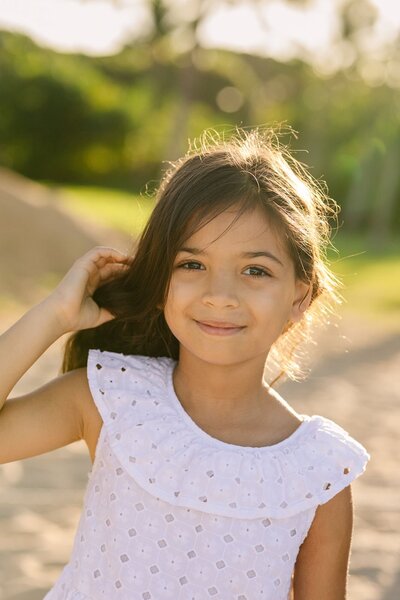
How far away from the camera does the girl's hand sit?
6.98ft

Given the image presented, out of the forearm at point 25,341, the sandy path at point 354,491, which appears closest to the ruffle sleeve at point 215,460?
the forearm at point 25,341

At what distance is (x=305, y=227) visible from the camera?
6.99 feet

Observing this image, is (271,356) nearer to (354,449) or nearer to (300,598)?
(354,449)

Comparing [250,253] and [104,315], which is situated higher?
[250,253]

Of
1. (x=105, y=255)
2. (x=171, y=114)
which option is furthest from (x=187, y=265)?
(x=171, y=114)

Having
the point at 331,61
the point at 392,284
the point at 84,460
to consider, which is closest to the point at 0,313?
the point at 84,460

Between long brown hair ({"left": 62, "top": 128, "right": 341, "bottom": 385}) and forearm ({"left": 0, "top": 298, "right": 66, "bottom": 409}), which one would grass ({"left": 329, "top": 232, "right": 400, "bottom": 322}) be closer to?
long brown hair ({"left": 62, "top": 128, "right": 341, "bottom": 385})

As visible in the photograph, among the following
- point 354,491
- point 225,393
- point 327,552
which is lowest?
point 354,491

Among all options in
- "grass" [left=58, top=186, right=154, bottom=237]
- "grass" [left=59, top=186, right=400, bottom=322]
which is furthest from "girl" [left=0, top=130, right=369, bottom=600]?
"grass" [left=58, top=186, right=154, bottom=237]

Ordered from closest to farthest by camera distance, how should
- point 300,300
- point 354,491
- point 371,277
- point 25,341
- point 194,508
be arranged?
point 194,508, point 25,341, point 300,300, point 354,491, point 371,277

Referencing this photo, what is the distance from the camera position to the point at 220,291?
1965 mm

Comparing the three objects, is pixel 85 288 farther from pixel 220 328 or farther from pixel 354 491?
pixel 354 491

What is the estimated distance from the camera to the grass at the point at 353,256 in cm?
1294

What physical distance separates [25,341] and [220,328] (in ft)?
1.21
